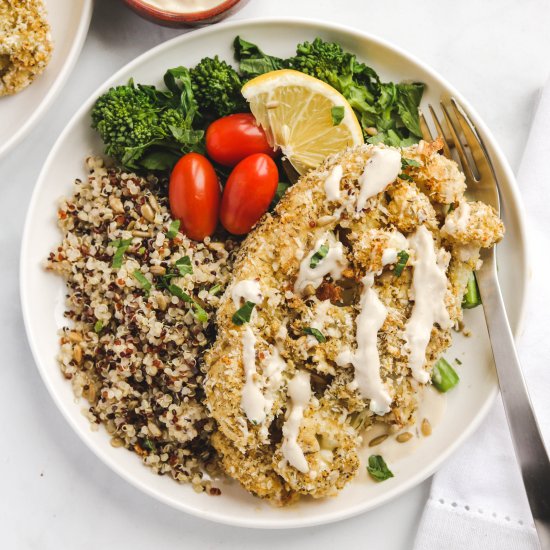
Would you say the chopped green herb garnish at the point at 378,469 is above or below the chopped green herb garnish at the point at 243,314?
below

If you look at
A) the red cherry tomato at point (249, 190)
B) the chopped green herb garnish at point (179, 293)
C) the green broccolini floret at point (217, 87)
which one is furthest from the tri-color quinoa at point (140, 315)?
the green broccolini floret at point (217, 87)

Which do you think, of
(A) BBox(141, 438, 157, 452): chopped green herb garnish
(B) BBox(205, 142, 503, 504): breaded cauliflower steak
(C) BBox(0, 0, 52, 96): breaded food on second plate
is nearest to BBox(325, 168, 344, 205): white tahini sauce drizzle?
(B) BBox(205, 142, 503, 504): breaded cauliflower steak

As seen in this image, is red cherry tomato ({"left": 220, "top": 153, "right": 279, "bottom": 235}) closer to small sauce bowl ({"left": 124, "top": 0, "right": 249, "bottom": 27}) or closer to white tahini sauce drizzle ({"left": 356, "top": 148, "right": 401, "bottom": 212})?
white tahini sauce drizzle ({"left": 356, "top": 148, "right": 401, "bottom": 212})

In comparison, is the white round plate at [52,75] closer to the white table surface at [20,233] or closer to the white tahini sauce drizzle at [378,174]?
the white table surface at [20,233]

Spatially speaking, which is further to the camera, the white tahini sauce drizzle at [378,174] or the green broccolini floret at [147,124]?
the green broccolini floret at [147,124]

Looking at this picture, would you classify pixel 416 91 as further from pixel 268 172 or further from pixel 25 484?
pixel 25 484

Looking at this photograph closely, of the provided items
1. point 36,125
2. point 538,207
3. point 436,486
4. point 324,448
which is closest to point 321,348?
point 324,448
